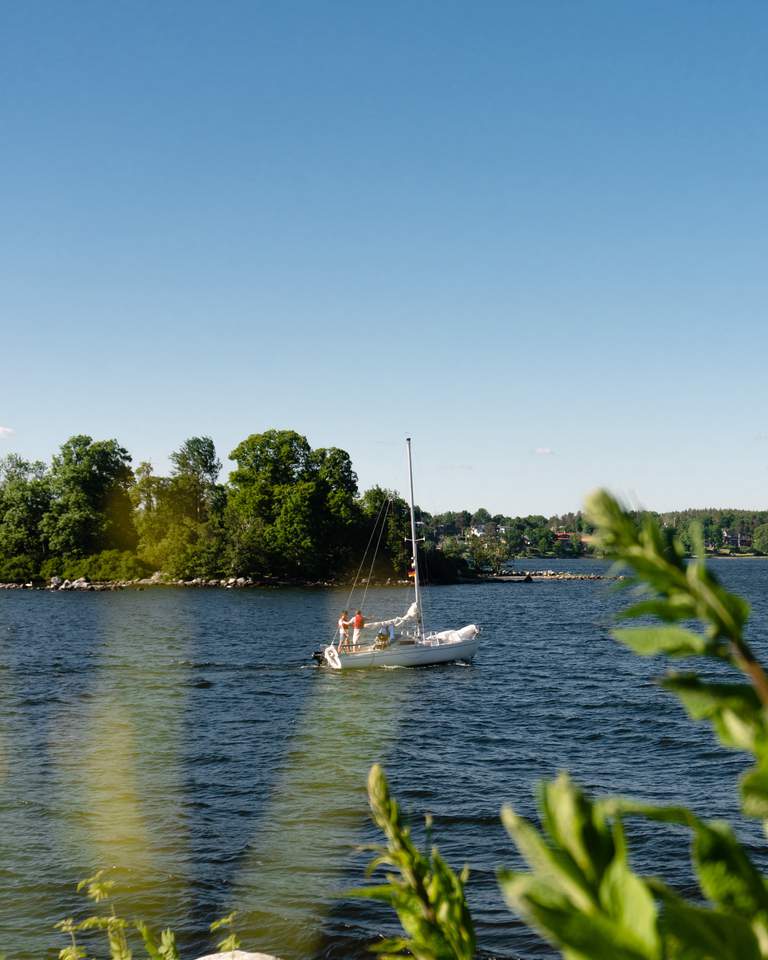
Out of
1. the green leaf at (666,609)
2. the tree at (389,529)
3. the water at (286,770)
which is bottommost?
the water at (286,770)

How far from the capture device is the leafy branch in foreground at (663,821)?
630 millimetres

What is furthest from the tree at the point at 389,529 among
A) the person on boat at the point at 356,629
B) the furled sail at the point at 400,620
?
the person on boat at the point at 356,629

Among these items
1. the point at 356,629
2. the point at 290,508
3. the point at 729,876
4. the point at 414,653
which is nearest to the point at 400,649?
the point at 414,653

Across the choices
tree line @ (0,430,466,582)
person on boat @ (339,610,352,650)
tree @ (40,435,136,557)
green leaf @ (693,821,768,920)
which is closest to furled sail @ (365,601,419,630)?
person on boat @ (339,610,352,650)

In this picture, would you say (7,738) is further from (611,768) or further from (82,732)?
(611,768)

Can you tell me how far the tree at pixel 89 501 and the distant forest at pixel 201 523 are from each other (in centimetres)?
11

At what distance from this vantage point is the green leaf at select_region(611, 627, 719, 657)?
0.70 meters

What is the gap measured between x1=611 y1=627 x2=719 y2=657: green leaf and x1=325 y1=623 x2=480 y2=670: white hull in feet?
122

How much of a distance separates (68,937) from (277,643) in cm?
3645

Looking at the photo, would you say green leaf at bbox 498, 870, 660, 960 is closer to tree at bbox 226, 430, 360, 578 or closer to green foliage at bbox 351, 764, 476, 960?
green foliage at bbox 351, 764, 476, 960

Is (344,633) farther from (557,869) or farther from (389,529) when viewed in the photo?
(389,529)

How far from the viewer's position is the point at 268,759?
76.3ft

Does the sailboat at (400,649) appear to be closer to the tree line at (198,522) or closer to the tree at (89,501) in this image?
the tree line at (198,522)

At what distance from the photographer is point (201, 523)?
105312 mm
